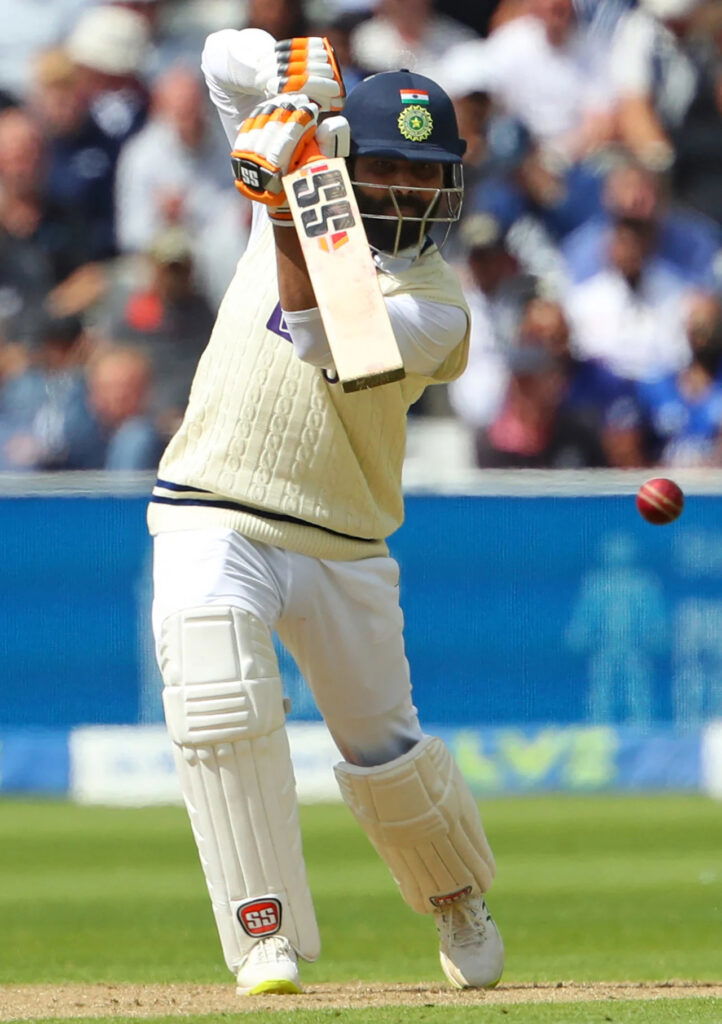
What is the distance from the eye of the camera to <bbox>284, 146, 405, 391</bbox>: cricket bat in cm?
332

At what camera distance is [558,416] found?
9.52 metres

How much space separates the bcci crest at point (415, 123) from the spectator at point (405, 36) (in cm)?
635

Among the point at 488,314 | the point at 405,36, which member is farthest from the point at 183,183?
the point at 488,314

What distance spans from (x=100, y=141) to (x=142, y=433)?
5.55ft

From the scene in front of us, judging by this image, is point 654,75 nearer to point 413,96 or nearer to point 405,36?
point 405,36

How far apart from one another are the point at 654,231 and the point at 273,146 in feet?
22.4

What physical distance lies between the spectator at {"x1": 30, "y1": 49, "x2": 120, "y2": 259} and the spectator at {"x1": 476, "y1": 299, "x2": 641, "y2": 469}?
227 centimetres

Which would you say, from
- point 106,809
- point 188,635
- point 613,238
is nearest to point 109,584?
point 106,809

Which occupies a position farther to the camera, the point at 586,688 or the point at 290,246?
the point at 586,688

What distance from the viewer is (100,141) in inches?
391

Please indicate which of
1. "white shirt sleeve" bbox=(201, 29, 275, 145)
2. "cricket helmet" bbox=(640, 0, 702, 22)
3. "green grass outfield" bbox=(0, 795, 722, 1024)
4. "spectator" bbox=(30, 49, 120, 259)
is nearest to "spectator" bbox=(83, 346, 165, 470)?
"spectator" bbox=(30, 49, 120, 259)

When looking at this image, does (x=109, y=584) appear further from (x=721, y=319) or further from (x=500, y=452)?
Result: (x=721, y=319)

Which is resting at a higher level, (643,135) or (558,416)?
(643,135)

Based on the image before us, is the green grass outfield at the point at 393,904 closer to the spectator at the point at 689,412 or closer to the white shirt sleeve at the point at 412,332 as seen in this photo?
the white shirt sleeve at the point at 412,332
